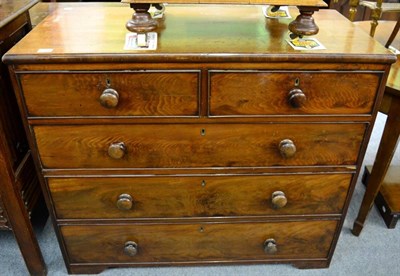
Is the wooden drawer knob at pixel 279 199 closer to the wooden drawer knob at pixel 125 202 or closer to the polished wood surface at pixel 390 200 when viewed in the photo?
the wooden drawer knob at pixel 125 202

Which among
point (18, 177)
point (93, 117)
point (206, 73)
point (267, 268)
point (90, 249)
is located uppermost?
point (206, 73)

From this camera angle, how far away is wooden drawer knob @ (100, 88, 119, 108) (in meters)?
1.01

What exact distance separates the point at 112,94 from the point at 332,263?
108 cm

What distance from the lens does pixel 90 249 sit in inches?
53.6

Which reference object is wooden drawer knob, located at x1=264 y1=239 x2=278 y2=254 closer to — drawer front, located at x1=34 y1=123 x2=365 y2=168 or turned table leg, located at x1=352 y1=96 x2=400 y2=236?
drawer front, located at x1=34 y1=123 x2=365 y2=168

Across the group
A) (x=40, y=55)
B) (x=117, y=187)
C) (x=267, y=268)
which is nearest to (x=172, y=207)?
(x=117, y=187)

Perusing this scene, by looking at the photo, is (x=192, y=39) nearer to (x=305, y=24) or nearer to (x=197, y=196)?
(x=305, y=24)

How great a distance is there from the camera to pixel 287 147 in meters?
1.13

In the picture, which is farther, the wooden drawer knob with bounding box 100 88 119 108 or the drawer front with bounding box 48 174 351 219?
the drawer front with bounding box 48 174 351 219

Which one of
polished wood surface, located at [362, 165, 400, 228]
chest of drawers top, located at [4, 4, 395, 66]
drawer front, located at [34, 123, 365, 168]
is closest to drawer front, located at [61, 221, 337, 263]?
drawer front, located at [34, 123, 365, 168]

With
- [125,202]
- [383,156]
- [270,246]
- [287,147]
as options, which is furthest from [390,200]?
[125,202]

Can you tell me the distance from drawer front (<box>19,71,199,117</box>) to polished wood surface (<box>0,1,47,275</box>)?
0.19 metres

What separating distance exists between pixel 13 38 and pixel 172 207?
738mm

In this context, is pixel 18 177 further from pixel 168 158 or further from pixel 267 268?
pixel 267 268
